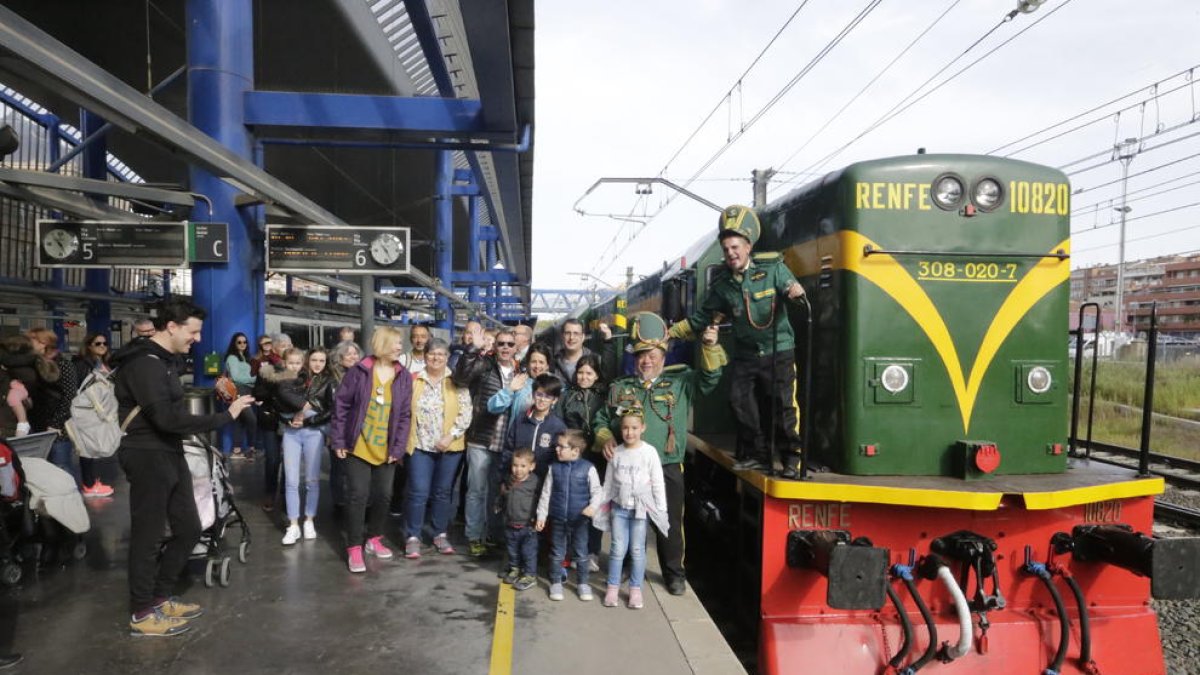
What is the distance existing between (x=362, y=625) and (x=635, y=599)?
1.62 meters

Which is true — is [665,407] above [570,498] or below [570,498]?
above

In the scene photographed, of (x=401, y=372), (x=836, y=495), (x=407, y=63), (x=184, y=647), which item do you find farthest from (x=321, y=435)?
(x=407, y=63)

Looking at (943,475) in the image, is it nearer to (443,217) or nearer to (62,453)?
(62,453)

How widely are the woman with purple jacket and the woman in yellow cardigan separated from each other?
145mm

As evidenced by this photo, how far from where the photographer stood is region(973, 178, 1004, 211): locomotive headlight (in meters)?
4.57

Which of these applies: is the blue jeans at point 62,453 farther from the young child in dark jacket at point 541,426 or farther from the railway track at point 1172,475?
the railway track at point 1172,475

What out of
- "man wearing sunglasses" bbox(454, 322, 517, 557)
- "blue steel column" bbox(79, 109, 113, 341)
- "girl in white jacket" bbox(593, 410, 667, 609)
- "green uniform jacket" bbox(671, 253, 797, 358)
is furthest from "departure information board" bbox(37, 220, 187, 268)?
"blue steel column" bbox(79, 109, 113, 341)

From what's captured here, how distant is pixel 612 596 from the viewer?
448cm

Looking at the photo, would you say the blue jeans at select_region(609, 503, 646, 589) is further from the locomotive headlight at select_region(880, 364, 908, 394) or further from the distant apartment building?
the distant apartment building

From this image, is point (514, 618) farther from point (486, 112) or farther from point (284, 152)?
point (284, 152)

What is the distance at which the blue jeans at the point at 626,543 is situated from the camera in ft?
14.9

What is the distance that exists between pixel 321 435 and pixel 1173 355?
3783cm

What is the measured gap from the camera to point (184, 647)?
3.78 meters

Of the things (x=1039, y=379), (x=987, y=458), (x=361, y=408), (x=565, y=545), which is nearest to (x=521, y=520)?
(x=565, y=545)
